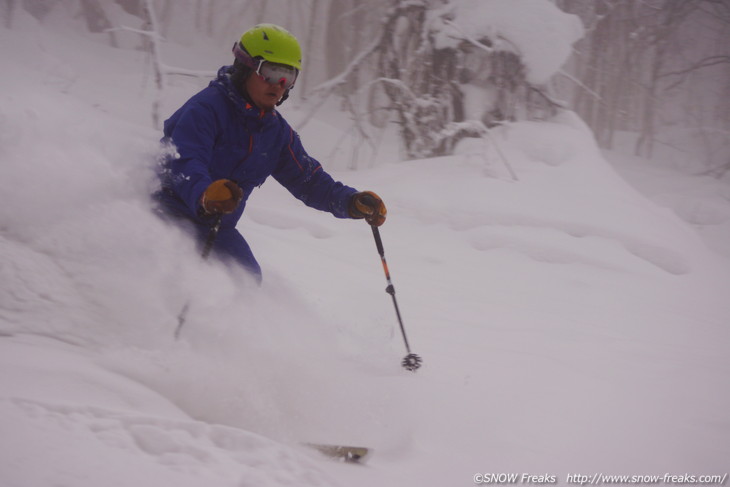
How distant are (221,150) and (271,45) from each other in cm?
60

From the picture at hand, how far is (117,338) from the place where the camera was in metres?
2.25

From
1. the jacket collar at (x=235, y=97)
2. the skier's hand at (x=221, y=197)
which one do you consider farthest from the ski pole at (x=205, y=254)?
the jacket collar at (x=235, y=97)

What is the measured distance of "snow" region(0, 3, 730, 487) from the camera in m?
1.60

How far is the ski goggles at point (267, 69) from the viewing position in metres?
2.68

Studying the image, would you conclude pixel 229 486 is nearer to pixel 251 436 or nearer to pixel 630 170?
pixel 251 436

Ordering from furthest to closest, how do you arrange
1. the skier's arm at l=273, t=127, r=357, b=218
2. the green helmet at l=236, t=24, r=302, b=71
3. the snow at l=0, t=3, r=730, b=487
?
1. the skier's arm at l=273, t=127, r=357, b=218
2. the green helmet at l=236, t=24, r=302, b=71
3. the snow at l=0, t=3, r=730, b=487

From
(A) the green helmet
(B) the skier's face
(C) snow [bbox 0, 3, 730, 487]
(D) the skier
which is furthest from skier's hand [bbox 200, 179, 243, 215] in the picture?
(A) the green helmet

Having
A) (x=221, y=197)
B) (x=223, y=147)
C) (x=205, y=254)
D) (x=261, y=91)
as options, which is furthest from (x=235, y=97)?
(x=205, y=254)

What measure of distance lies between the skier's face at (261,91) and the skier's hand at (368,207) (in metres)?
0.84

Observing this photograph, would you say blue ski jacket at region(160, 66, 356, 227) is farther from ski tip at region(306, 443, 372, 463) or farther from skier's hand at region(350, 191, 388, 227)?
ski tip at region(306, 443, 372, 463)

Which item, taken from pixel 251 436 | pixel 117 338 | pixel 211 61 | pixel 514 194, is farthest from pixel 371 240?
pixel 211 61

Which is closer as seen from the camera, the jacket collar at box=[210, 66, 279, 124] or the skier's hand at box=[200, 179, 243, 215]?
the skier's hand at box=[200, 179, 243, 215]

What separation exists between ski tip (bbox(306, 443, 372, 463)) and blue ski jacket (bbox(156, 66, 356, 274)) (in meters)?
1.17

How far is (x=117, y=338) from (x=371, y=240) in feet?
13.5
